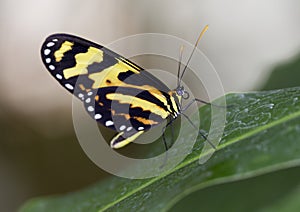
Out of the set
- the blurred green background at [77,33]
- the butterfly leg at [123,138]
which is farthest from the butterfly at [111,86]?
the blurred green background at [77,33]

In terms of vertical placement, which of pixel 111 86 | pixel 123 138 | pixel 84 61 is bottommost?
pixel 123 138

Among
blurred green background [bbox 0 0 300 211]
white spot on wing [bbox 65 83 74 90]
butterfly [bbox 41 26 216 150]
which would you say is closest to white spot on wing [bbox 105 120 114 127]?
butterfly [bbox 41 26 216 150]

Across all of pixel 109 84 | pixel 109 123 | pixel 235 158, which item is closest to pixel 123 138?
pixel 109 123

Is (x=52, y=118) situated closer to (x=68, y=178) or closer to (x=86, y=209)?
(x=68, y=178)

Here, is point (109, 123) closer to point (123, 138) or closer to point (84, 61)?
point (123, 138)

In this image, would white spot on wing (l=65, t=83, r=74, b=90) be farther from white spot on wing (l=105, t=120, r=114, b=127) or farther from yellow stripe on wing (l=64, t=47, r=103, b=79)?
white spot on wing (l=105, t=120, r=114, b=127)

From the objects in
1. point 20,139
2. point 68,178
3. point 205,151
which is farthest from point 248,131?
point 20,139

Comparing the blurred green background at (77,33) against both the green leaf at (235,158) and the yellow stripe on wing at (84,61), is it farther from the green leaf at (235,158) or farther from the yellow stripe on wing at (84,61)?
the green leaf at (235,158)
